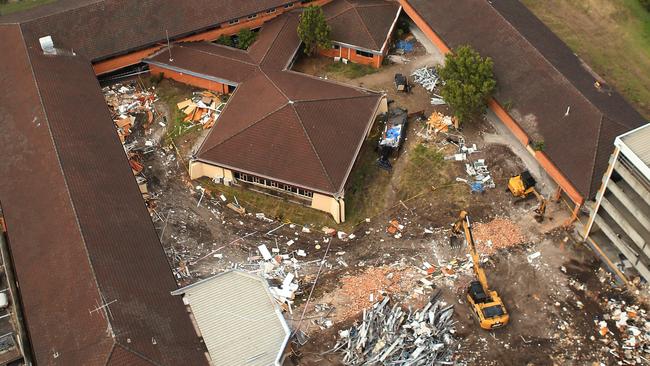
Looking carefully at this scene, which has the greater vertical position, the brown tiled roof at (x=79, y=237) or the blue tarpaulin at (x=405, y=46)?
the blue tarpaulin at (x=405, y=46)

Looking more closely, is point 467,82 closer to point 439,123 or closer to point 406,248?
point 439,123

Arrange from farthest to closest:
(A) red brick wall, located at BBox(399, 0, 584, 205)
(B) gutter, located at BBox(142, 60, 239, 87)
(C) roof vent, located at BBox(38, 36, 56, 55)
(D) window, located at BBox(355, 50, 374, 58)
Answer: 1. (D) window, located at BBox(355, 50, 374, 58)
2. (B) gutter, located at BBox(142, 60, 239, 87)
3. (C) roof vent, located at BBox(38, 36, 56, 55)
4. (A) red brick wall, located at BBox(399, 0, 584, 205)

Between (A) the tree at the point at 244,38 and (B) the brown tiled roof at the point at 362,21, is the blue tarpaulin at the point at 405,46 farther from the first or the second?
(A) the tree at the point at 244,38

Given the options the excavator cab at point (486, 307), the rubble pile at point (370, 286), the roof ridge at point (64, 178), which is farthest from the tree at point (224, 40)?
the excavator cab at point (486, 307)

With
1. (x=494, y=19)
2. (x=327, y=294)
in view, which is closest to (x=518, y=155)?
(x=494, y=19)

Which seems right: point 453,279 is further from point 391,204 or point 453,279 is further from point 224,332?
point 224,332

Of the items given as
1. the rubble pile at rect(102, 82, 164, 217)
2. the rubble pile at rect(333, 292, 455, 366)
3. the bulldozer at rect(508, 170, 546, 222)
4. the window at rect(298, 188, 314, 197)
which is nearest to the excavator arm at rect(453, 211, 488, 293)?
the rubble pile at rect(333, 292, 455, 366)

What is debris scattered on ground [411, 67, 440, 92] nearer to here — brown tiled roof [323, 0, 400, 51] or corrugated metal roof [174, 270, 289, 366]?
brown tiled roof [323, 0, 400, 51]
